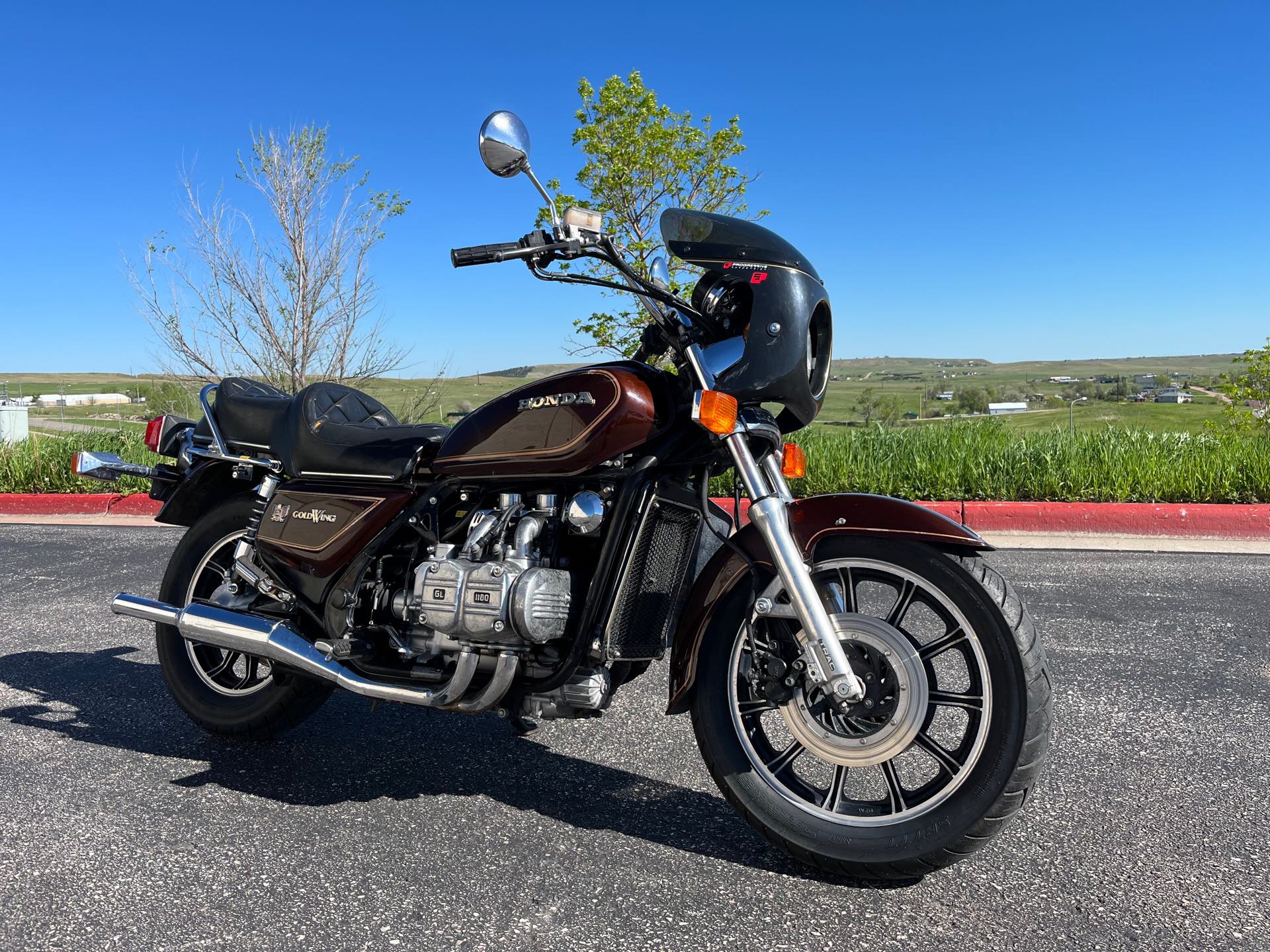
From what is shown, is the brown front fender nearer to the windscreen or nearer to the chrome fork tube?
the chrome fork tube

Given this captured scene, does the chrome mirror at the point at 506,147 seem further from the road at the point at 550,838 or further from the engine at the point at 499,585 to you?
the road at the point at 550,838

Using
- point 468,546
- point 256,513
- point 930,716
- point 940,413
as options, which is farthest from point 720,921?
point 940,413

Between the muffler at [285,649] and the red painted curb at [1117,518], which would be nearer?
the muffler at [285,649]

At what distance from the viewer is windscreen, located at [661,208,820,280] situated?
2.69 metres

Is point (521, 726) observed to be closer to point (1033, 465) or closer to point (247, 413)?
point (247, 413)

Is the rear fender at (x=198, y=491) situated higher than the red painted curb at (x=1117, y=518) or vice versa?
the rear fender at (x=198, y=491)

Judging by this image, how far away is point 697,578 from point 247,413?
1.96m

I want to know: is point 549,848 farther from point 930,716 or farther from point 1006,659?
point 1006,659

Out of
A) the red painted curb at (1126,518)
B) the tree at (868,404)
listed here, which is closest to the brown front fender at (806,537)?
the red painted curb at (1126,518)

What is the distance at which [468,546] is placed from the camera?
2.95 meters

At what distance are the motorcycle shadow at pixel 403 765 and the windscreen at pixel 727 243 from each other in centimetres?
163

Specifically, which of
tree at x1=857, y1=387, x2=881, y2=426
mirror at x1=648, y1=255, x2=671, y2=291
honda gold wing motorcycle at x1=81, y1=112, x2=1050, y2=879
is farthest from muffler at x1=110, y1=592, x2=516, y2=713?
tree at x1=857, y1=387, x2=881, y2=426

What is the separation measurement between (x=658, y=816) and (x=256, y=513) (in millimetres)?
1891

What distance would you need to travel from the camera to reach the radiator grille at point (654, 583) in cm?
282
